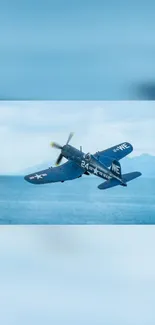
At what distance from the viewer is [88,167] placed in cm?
434

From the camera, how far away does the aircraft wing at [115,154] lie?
14.2 feet

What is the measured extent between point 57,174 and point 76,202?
0.73ft

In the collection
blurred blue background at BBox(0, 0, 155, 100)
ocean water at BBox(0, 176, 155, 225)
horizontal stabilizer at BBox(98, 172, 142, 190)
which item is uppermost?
blurred blue background at BBox(0, 0, 155, 100)

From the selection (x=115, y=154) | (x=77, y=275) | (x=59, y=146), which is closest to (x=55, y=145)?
(x=59, y=146)

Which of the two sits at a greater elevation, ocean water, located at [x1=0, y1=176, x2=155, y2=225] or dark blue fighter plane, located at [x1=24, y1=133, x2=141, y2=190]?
dark blue fighter plane, located at [x1=24, y1=133, x2=141, y2=190]

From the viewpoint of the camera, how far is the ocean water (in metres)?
4.33

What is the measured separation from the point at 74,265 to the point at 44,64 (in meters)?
1.30

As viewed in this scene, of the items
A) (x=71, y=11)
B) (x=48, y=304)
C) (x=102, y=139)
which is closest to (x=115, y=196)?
(x=102, y=139)

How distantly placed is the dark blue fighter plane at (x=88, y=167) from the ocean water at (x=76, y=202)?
0.04 metres

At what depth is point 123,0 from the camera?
4.24 meters

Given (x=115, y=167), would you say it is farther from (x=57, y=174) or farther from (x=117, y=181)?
(x=57, y=174)

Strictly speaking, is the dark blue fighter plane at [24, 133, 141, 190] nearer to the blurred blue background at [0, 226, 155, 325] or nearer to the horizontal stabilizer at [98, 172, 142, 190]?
the horizontal stabilizer at [98, 172, 142, 190]

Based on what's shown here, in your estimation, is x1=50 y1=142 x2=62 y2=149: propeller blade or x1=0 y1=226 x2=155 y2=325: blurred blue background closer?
x1=0 y1=226 x2=155 y2=325: blurred blue background

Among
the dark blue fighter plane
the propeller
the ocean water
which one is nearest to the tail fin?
the dark blue fighter plane
